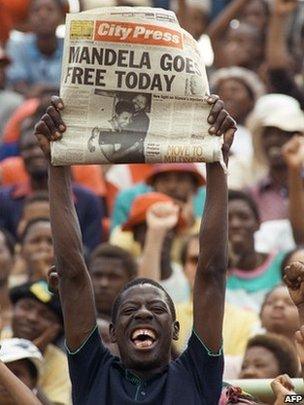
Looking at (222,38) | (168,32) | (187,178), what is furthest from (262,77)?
(168,32)

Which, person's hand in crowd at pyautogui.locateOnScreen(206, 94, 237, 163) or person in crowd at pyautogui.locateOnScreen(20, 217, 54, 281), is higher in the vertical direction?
person in crowd at pyautogui.locateOnScreen(20, 217, 54, 281)

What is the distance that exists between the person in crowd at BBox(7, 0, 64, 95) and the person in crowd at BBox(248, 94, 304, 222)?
2.67 metres

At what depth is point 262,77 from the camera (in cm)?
1471

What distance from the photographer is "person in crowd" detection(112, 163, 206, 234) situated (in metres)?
12.1

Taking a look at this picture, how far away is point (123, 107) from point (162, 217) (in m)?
4.46

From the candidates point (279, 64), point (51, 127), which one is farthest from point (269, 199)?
point (51, 127)

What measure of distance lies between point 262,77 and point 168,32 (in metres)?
7.59

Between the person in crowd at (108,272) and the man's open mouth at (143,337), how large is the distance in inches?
146

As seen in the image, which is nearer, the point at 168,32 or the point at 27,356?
the point at 168,32

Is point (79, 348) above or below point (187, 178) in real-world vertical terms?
below

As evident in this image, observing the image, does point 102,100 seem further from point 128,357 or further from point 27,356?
point 27,356

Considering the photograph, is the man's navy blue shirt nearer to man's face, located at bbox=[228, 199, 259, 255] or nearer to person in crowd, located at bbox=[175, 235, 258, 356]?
person in crowd, located at bbox=[175, 235, 258, 356]

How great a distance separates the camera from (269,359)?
964 cm

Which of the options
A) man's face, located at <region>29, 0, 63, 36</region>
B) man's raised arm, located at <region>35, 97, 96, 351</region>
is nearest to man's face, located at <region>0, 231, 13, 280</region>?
man's face, located at <region>29, 0, 63, 36</region>
